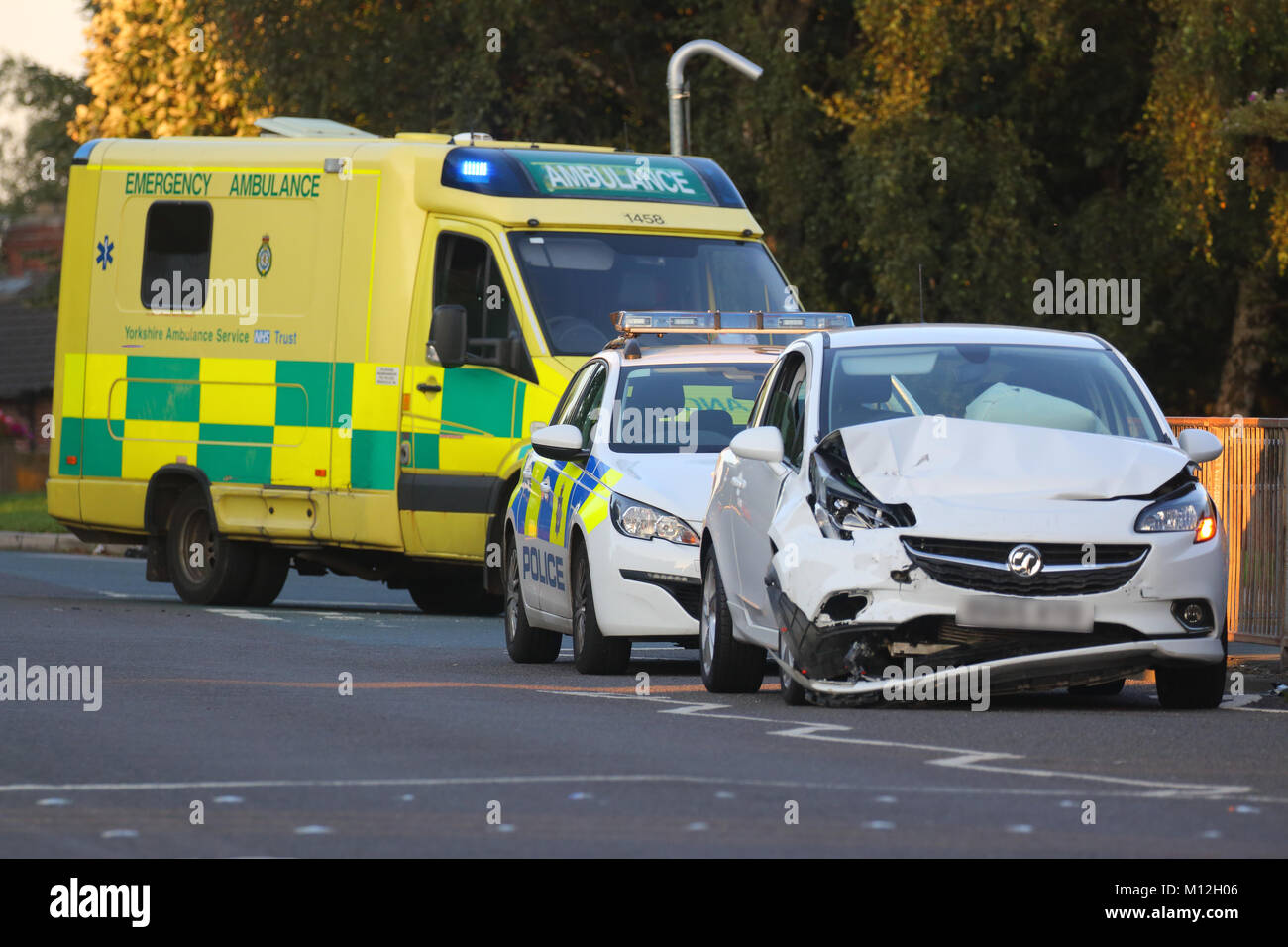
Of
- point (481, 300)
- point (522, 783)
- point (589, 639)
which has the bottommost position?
point (522, 783)

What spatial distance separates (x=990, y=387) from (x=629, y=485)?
240 cm

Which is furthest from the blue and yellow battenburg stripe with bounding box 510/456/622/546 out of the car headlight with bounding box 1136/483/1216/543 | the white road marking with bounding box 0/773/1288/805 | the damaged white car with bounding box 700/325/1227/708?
the white road marking with bounding box 0/773/1288/805

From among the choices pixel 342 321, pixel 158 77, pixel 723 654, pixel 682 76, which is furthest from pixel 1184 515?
pixel 158 77

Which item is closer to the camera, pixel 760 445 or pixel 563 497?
pixel 760 445

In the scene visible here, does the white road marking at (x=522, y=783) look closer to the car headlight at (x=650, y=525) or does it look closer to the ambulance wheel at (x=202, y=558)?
the car headlight at (x=650, y=525)

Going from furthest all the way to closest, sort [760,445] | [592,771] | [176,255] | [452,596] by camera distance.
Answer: [452,596] < [176,255] < [760,445] < [592,771]

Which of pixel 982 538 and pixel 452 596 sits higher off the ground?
pixel 982 538

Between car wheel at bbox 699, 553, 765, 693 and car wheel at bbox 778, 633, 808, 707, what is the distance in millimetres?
597

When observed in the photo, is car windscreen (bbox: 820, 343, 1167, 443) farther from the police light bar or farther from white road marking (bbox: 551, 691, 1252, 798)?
the police light bar

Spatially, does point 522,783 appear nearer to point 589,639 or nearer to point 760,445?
point 760,445

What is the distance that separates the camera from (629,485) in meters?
13.3

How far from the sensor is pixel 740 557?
38.7 ft

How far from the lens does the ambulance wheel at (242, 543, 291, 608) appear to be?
781 inches
